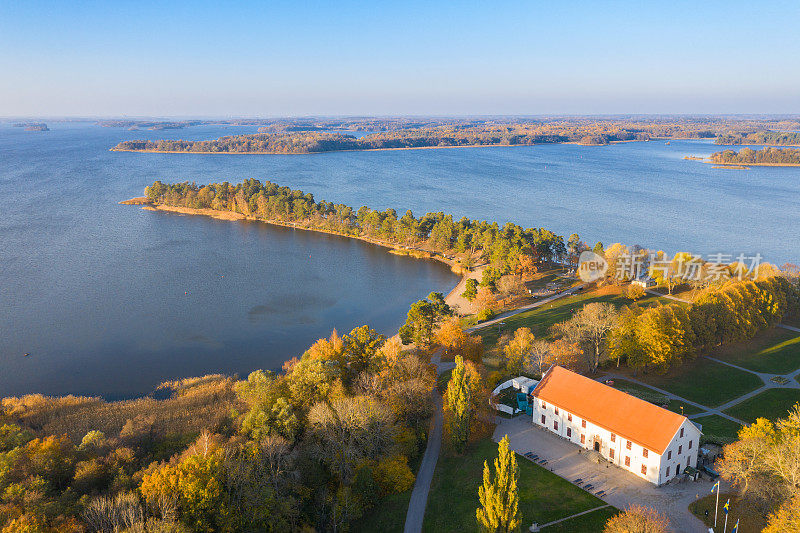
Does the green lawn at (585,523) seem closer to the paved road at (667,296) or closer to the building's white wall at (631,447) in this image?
the building's white wall at (631,447)

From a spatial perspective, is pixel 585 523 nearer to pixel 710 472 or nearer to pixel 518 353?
pixel 710 472

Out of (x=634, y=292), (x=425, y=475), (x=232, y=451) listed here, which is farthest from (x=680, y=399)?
(x=232, y=451)

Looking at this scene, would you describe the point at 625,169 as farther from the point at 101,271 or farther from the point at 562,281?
the point at 101,271

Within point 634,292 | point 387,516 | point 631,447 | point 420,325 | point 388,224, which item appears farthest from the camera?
point 388,224

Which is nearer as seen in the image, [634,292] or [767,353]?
[767,353]

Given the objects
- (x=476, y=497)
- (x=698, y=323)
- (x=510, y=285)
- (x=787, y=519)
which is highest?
(x=787, y=519)

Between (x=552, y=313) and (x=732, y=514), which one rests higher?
(x=732, y=514)

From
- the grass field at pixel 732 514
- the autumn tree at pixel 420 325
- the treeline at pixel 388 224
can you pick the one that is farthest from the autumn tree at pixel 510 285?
the grass field at pixel 732 514
